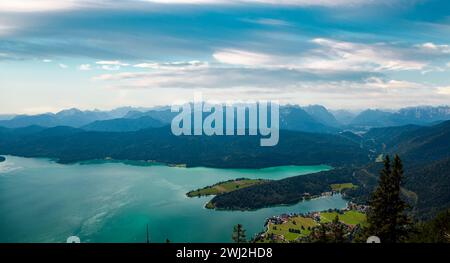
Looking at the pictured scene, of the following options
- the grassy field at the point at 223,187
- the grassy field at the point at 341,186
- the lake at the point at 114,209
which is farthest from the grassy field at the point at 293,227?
the grassy field at the point at 341,186

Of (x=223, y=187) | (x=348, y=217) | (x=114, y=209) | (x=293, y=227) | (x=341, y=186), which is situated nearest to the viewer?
(x=293, y=227)

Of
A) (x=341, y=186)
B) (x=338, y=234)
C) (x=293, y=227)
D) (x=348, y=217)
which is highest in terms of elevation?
(x=338, y=234)

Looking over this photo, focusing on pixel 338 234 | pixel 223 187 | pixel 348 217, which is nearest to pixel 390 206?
pixel 338 234

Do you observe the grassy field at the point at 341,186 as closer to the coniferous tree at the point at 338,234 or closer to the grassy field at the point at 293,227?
the grassy field at the point at 293,227

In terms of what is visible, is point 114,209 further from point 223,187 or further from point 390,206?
point 390,206
